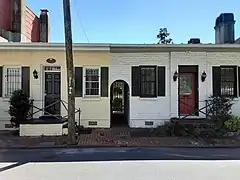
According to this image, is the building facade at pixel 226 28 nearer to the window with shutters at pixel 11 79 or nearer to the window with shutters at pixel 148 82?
the window with shutters at pixel 148 82

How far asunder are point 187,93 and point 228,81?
201cm

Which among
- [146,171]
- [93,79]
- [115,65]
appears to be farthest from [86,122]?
[146,171]

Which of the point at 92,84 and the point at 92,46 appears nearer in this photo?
the point at 92,46

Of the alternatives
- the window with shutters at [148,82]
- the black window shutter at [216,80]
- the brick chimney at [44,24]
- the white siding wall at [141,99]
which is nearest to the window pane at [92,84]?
the white siding wall at [141,99]

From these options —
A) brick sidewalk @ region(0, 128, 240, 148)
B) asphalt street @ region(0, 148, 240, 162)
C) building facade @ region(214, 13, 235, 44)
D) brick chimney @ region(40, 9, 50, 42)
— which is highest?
brick chimney @ region(40, 9, 50, 42)

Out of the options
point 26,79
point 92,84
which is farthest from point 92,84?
point 26,79

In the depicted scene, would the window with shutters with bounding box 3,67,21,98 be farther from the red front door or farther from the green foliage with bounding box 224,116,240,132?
the green foliage with bounding box 224,116,240,132

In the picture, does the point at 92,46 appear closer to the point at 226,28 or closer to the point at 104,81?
the point at 104,81

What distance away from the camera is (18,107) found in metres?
14.2

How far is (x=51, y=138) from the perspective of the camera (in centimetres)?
1275

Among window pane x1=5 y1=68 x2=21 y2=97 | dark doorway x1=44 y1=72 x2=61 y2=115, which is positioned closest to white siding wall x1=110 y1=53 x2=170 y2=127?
dark doorway x1=44 y1=72 x2=61 y2=115

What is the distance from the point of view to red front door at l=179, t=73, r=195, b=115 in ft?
52.0

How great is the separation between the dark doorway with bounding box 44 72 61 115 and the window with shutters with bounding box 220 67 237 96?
780 centimetres

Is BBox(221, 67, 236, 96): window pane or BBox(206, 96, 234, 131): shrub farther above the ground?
BBox(221, 67, 236, 96): window pane
